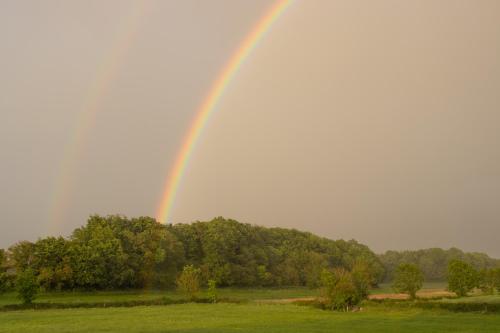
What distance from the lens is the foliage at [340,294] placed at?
69256mm

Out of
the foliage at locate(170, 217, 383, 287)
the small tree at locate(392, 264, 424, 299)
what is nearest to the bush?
the foliage at locate(170, 217, 383, 287)

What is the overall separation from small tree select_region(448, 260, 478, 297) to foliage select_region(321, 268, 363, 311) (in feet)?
105

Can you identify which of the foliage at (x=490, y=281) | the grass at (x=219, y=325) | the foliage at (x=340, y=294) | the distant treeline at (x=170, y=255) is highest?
the distant treeline at (x=170, y=255)

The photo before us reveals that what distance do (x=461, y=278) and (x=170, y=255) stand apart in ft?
222

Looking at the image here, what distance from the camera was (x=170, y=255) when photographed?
132m

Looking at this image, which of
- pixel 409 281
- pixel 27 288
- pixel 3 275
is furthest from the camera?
pixel 409 281

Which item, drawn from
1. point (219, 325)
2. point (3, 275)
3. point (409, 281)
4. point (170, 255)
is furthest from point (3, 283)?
point (409, 281)

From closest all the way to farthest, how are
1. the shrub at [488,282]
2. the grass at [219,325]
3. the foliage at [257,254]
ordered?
the grass at [219,325], the shrub at [488,282], the foliage at [257,254]

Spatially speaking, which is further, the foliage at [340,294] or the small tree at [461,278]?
the small tree at [461,278]

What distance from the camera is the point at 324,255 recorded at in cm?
17800

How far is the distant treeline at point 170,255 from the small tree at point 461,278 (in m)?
17.5

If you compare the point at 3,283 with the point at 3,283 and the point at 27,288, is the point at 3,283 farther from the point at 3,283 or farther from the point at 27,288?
the point at 27,288

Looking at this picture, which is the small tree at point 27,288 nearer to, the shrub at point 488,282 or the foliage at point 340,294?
the foliage at point 340,294

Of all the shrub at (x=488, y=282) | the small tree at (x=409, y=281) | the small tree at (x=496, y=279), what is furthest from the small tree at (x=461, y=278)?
the small tree at (x=496, y=279)
